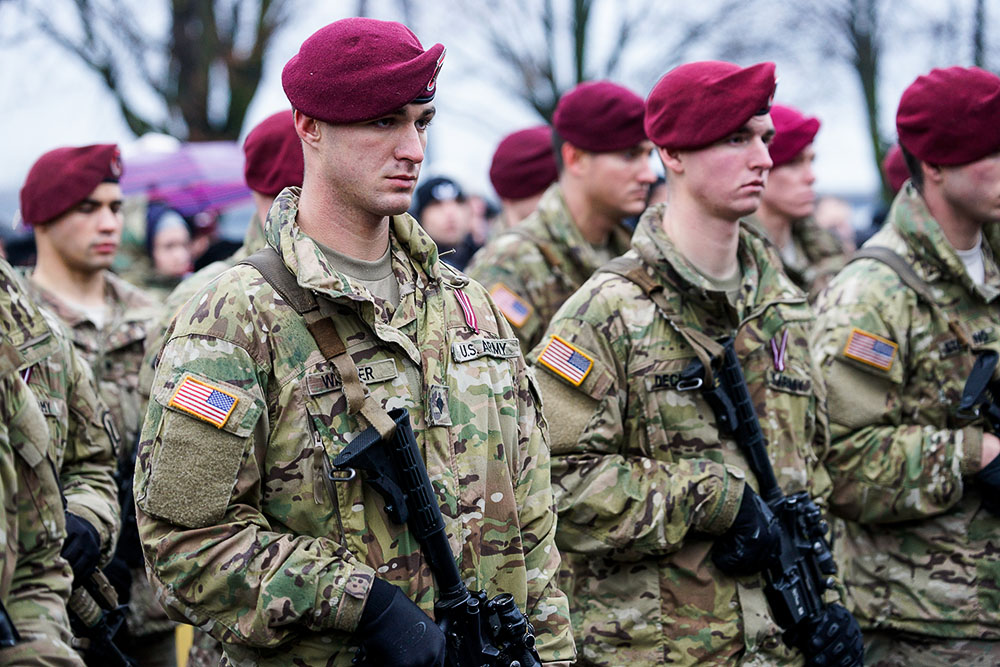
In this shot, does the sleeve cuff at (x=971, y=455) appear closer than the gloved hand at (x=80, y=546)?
No

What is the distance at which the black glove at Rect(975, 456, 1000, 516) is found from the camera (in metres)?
4.55

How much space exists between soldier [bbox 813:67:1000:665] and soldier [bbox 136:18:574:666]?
1.97 metres

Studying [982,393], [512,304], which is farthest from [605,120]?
[982,393]

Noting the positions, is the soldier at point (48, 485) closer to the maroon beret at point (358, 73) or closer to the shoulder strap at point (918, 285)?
the maroon beret at point (358, 73)

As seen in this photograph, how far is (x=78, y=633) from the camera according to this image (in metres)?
4.25

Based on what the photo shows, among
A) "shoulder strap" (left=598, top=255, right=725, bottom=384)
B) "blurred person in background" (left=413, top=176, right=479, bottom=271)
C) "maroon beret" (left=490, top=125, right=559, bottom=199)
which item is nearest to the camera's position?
"shoulder strap" (left=598, top=255, right=725, bottom=384)

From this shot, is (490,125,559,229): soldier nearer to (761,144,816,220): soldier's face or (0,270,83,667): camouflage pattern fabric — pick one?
(761,144,816,220): soldier's face

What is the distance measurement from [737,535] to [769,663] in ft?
1.59

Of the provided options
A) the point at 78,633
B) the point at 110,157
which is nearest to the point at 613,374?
the point at 78,633

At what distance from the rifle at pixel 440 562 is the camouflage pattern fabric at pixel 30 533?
1.26m

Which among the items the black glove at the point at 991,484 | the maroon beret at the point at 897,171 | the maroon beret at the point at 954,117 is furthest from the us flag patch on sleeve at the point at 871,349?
the maroon beret at the point at 897,171

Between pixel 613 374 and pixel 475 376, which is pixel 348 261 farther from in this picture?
pixel 613 374

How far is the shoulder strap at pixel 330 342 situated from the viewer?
9.28 ft

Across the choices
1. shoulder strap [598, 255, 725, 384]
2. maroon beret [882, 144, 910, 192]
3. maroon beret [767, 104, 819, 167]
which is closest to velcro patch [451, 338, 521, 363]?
shoulder strap [598, 255, 725, 384]
